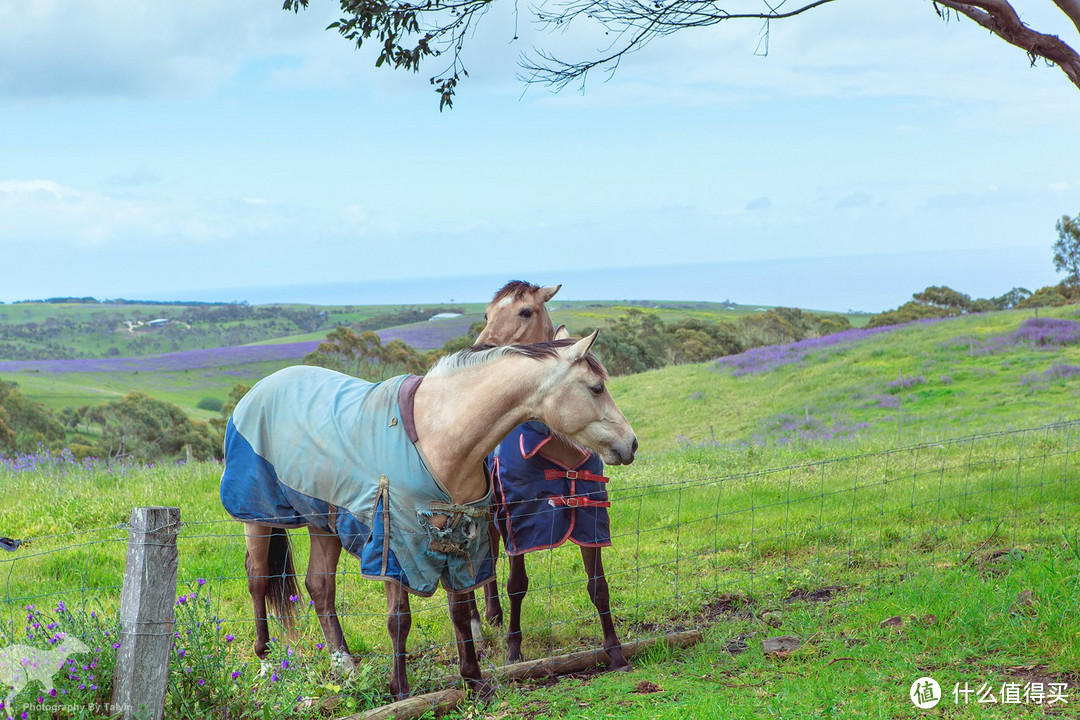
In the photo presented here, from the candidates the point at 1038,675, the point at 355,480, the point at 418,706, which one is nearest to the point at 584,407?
the point at 355,480

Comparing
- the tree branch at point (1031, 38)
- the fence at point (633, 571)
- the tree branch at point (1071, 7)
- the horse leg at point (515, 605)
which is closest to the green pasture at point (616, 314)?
the fence at point (633, 571)

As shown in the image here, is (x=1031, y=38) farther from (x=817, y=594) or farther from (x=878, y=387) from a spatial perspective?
(x=878, y=387)

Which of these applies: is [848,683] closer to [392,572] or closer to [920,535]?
[392,572]

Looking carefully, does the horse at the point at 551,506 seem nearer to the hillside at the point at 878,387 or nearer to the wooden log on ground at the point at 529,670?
the wooden log on ground at the point at 529,670

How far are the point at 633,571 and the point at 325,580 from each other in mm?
2421

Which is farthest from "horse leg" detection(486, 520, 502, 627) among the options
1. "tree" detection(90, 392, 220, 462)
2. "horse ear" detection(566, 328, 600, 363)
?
"tree" detection(90, 392, 220, 462)

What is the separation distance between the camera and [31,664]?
343 centimetres

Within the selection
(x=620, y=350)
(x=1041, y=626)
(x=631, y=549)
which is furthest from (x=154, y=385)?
(x=1041, y=626)

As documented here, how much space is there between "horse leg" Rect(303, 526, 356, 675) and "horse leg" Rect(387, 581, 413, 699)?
0.71 meters

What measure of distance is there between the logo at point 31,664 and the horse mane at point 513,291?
3003 millimetres

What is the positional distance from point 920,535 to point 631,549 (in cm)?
237

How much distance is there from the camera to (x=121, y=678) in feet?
11.6

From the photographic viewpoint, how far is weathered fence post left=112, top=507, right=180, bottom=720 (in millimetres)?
3518

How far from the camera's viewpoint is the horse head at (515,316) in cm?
537
